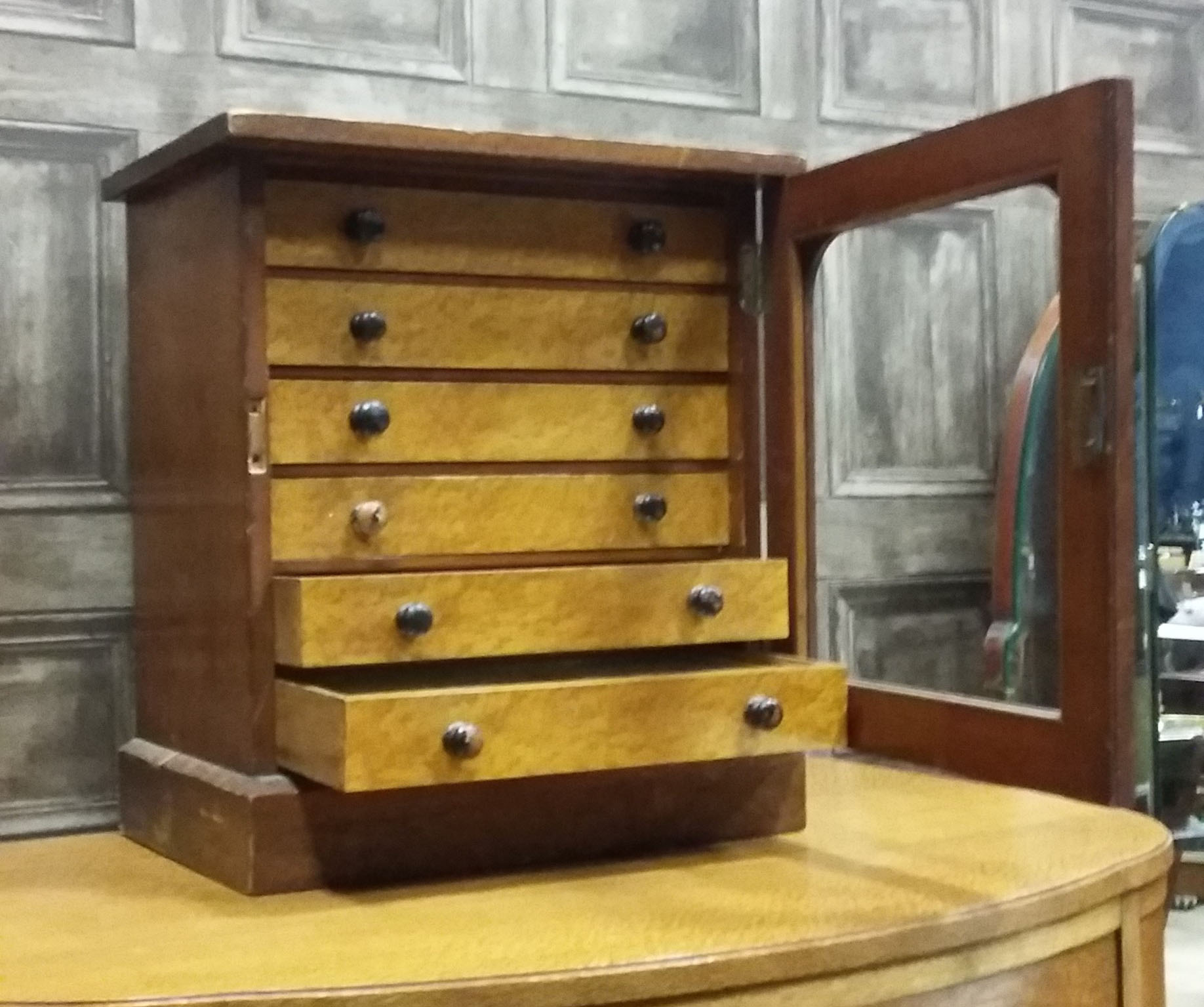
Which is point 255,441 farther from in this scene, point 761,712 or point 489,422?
point 761,712

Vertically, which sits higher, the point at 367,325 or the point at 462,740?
the point at 367,325

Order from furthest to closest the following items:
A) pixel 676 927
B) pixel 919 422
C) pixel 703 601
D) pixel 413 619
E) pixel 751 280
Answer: pixel 919 422, pixel 751 280, pixel 703 601, pixel 413 619, pixel 676 927

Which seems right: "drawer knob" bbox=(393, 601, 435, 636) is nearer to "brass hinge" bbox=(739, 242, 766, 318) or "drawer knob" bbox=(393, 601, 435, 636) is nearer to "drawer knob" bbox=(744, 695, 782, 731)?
"drawer knob" bbox=(744, 695, 782, 731)

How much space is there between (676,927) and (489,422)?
46 cm

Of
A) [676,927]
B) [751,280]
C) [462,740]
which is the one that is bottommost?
[676,927]

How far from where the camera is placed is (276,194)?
130 centimetres

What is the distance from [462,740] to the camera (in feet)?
3.96

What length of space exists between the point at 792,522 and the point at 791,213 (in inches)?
12.5

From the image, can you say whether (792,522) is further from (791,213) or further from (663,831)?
(663,831)

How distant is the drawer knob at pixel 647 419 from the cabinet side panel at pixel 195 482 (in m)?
0.35

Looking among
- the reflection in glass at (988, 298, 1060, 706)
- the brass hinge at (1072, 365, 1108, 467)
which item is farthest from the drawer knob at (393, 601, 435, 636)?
the reflection in glass at (988, 298, 1060, 706)

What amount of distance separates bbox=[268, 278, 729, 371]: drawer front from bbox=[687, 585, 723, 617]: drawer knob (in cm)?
22

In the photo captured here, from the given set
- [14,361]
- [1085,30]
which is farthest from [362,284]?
[1085,30]

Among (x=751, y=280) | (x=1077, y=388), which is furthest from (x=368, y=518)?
(x=1077, y=388)
